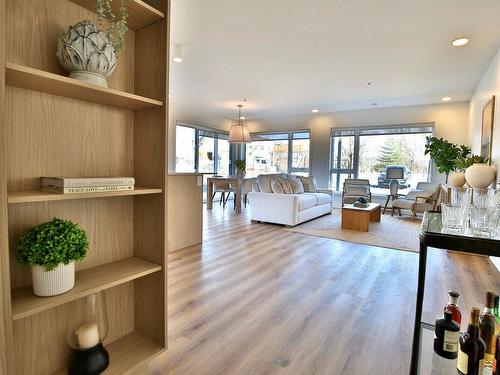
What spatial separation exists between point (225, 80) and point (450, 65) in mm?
3507

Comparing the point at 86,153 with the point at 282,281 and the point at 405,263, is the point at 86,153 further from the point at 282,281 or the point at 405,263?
the point at 405,263

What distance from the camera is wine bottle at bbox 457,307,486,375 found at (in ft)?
3.31

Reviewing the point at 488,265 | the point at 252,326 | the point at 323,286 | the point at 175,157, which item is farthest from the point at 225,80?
the point at 488,265

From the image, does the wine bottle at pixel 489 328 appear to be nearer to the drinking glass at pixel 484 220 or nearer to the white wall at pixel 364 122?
the drinking glass at pixel 484 220

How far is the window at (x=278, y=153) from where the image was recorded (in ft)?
27.5

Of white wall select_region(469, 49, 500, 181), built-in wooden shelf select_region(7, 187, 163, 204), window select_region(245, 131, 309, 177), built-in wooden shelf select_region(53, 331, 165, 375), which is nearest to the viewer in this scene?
built-in wooden shelf select_region(7, 187, 163, 204)

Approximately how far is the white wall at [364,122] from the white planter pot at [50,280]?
7.40 metres

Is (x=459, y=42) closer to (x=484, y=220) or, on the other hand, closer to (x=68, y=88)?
(x=484, y=220)

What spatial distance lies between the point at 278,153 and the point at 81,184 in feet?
26.5

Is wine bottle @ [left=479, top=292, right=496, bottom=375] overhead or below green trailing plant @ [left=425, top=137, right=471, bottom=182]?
below

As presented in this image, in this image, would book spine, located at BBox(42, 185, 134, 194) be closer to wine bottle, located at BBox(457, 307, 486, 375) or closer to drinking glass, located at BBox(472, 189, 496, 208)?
wine bottle, located at BBox(457, 307, 486, 375)

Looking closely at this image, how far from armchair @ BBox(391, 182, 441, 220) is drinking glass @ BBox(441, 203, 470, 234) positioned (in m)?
5.06

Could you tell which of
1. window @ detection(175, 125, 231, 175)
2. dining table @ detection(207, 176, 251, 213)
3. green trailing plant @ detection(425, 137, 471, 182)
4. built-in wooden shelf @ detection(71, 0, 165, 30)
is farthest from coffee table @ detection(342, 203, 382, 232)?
built-in wooden shelf @ detection(71, 0, 165, 30)

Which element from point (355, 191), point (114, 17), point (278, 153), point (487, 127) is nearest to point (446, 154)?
point (487, 127)
